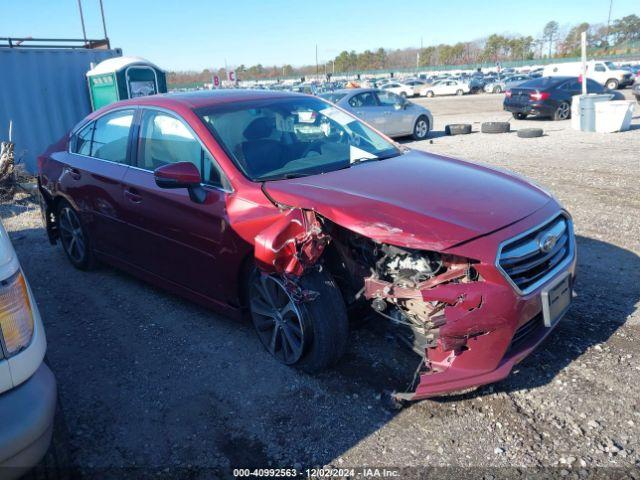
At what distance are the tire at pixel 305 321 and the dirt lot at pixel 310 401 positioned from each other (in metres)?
0.16

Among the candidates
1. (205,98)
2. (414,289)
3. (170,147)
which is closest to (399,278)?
(414,289)

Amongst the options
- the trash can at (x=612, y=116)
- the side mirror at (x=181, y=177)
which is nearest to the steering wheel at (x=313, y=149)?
the side mirror at (x=181, y=177)

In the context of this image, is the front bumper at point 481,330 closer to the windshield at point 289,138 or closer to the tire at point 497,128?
the windshield at point 289,138

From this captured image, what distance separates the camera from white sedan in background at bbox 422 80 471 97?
1731 inches

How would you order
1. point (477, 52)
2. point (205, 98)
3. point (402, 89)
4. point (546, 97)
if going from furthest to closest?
point (477, 52) → point (402, 89) → point (546, 97) → point (205, 98)

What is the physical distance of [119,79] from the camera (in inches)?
432

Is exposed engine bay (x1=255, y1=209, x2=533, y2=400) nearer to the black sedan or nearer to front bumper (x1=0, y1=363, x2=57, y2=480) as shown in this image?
front bumper (x1=0, y1=363, x2=57, y2=480)

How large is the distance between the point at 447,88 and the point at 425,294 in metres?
45.1

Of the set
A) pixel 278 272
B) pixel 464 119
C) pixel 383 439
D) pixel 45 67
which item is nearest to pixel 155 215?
pixel 278 272

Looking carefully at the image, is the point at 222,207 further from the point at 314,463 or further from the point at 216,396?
the point at 314,463

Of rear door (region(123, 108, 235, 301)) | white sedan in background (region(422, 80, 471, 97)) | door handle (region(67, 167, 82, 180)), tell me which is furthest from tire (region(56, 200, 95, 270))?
white sedan in background (region(422, 80, 471, 97))

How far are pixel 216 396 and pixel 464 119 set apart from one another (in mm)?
19373

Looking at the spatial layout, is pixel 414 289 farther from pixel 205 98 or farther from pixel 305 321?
pixel 205 98

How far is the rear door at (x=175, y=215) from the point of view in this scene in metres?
3.54
